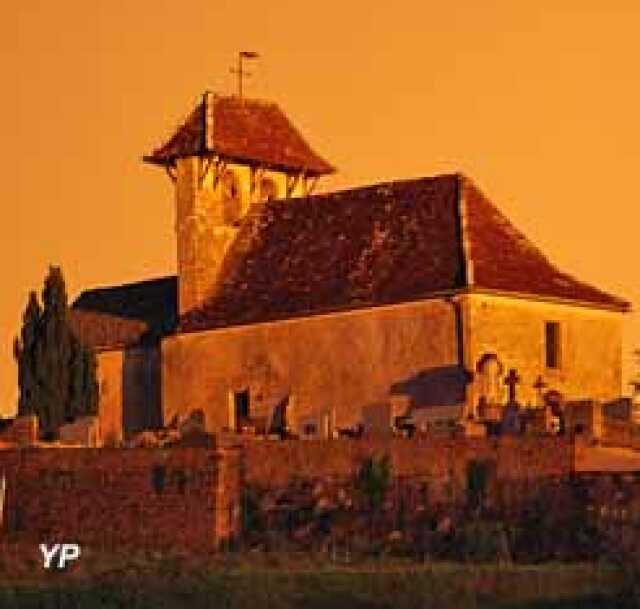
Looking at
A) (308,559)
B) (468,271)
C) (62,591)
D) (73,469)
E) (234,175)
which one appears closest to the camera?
(62,591)

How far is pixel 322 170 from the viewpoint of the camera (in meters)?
85.4

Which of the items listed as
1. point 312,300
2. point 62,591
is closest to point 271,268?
point 312,300

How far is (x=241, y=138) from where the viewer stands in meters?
84.4

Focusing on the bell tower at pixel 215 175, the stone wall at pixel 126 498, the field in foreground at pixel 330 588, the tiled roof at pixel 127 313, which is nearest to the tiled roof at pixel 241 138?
the bell tower at pixel 215 175

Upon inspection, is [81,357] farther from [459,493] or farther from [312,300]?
[459,493]

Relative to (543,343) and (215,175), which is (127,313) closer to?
(215,175)

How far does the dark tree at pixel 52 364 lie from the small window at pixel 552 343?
8.83 m

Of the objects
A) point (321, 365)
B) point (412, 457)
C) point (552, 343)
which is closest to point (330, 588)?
point (412, 457)

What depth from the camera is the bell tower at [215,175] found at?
274 feet

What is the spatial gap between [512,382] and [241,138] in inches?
395

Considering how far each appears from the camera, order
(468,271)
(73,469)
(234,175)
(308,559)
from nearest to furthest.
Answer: (308,559)
(73,469)
(468,271)
(234,175)

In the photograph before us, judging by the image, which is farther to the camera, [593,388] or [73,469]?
[593,388]

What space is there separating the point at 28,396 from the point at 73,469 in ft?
36.8

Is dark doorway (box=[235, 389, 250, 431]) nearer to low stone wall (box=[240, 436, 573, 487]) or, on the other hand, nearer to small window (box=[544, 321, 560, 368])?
small window (box=[544, 321, 560, 368])
